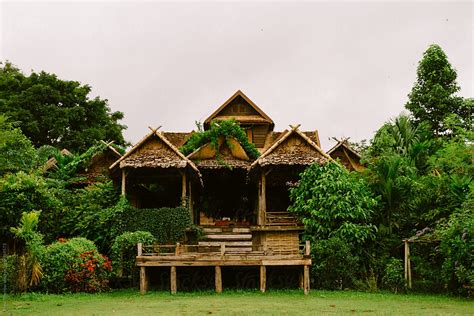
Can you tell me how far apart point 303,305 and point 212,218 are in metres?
13.6

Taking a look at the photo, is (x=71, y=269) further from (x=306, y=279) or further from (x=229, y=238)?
(x=229, y=238)

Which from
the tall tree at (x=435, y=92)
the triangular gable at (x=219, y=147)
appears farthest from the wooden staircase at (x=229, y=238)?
the tall tree at (x=435, y=92)

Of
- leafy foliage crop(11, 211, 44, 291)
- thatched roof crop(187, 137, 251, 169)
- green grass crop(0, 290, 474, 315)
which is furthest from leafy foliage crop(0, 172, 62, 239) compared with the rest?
thatched roof crop(187, 137, 251, 169)

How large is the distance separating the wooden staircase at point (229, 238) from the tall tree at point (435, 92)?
1327cm

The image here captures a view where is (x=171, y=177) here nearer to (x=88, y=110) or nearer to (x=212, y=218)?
(x=212, y=218)

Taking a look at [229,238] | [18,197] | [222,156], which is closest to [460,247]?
[229,238]

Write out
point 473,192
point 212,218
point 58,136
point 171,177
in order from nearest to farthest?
point 473,192 < point 171,177 < point 212,218 < point 58,136

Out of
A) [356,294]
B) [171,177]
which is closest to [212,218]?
[171,177]

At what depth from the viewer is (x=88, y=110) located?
42.0 metres

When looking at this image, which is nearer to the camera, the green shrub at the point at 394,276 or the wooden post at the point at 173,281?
the wooden post at the point at 173,281

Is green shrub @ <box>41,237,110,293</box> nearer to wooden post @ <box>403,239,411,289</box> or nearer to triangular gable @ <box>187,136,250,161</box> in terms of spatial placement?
A: triangular gable @ <box>187,136,250,161</box>

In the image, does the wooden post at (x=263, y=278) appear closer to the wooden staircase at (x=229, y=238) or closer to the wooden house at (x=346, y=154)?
the wooden staircase at (x=229, y=238)

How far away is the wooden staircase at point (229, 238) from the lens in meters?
23.5

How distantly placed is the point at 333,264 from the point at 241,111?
528 inches
